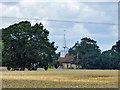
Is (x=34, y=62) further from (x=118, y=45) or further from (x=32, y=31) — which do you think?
(x=118, y=45)

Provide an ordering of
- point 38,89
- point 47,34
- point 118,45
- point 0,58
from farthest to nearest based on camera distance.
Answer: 1. point 118,45
2. point 47,34
3. point 0,58
4. point 38,89

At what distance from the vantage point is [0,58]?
6744cm

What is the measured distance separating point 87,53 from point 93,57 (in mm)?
3696

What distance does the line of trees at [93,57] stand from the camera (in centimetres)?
10319

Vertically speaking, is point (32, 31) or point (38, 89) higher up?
point (32, 31)

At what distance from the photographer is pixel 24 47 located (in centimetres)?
6819

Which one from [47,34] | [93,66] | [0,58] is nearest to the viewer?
[0,58]

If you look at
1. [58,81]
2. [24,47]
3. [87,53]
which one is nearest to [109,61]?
[87,53]

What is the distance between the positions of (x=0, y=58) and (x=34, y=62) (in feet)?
26.7

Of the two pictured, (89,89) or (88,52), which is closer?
(89,89)

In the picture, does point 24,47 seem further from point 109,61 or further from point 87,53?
point 109,61

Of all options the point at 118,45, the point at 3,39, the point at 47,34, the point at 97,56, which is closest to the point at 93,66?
the point at 97,56

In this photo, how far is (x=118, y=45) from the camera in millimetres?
119812

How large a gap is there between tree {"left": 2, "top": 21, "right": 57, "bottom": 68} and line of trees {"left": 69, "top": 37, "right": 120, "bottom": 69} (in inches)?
1392
